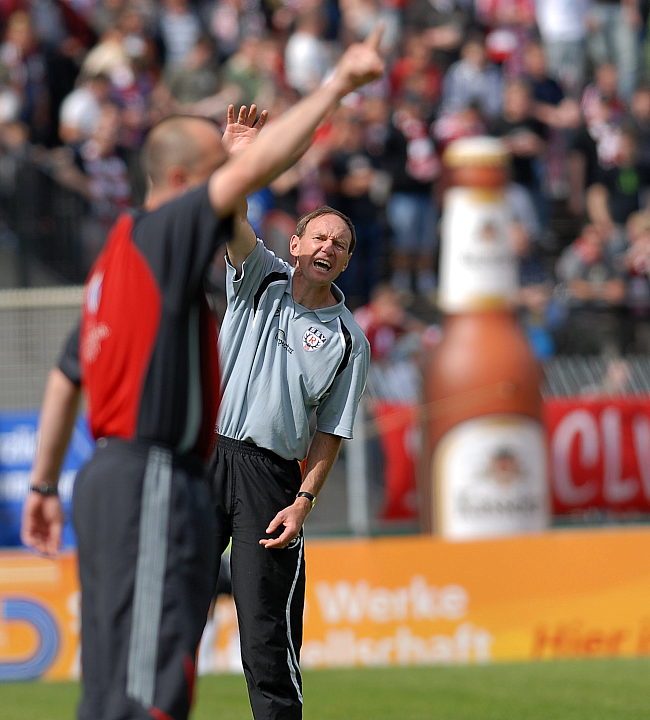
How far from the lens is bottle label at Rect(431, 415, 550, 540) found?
47.8 ft

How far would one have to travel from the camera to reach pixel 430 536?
14.0 meters

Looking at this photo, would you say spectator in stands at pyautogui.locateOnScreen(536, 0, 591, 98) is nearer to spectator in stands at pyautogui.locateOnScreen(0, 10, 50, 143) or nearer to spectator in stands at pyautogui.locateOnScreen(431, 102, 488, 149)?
spectator in stands at pyautogui.locateOnScreen(431, 102, 488, 149)

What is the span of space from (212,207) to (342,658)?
8.88 meters

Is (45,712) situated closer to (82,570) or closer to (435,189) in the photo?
(82,570)

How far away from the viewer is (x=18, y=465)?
42.7 ft

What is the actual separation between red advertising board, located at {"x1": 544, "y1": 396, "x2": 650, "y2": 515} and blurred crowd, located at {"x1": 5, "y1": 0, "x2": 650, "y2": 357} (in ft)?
4.50

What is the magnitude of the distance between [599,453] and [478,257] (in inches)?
86.1

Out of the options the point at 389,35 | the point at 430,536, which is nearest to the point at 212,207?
the point at 430,536

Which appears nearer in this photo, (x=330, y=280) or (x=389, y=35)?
(x=330, y=280)

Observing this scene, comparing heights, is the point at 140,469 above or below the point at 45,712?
above

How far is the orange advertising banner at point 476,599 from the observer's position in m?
12.8

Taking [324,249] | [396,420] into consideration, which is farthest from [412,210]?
[324,249]

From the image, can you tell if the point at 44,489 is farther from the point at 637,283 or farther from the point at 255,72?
the point at 255,72

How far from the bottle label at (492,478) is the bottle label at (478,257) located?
3.76ft
